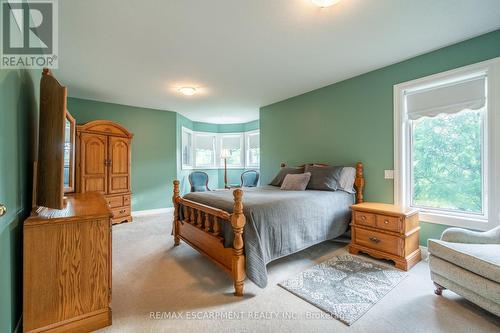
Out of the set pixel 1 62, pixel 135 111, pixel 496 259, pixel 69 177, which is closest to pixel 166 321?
pixel 1 62

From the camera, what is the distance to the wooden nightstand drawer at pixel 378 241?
2.37m

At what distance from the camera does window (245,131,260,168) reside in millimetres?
6505

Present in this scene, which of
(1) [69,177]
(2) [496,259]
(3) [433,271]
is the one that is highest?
(1) [69,177]

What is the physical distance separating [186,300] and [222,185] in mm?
5137

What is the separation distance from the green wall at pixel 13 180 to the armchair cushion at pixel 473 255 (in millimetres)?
2915

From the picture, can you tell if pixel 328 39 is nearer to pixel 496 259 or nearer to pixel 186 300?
pixel 496 259

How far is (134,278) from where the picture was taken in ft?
7.25

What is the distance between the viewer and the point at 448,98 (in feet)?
8.29

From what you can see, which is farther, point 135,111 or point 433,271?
point 135,111

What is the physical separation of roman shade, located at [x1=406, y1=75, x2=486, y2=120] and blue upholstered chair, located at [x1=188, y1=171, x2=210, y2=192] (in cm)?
416

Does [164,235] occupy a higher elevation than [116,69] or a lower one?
lower

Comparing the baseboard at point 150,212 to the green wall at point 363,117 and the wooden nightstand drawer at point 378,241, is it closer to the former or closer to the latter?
the green wall at point 363,117

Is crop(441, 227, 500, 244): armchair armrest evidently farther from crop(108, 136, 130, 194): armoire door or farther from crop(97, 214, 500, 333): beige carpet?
crop(108, 136, 130, 194): armoire door

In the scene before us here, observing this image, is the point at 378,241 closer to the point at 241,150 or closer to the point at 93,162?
the point at 93,162
